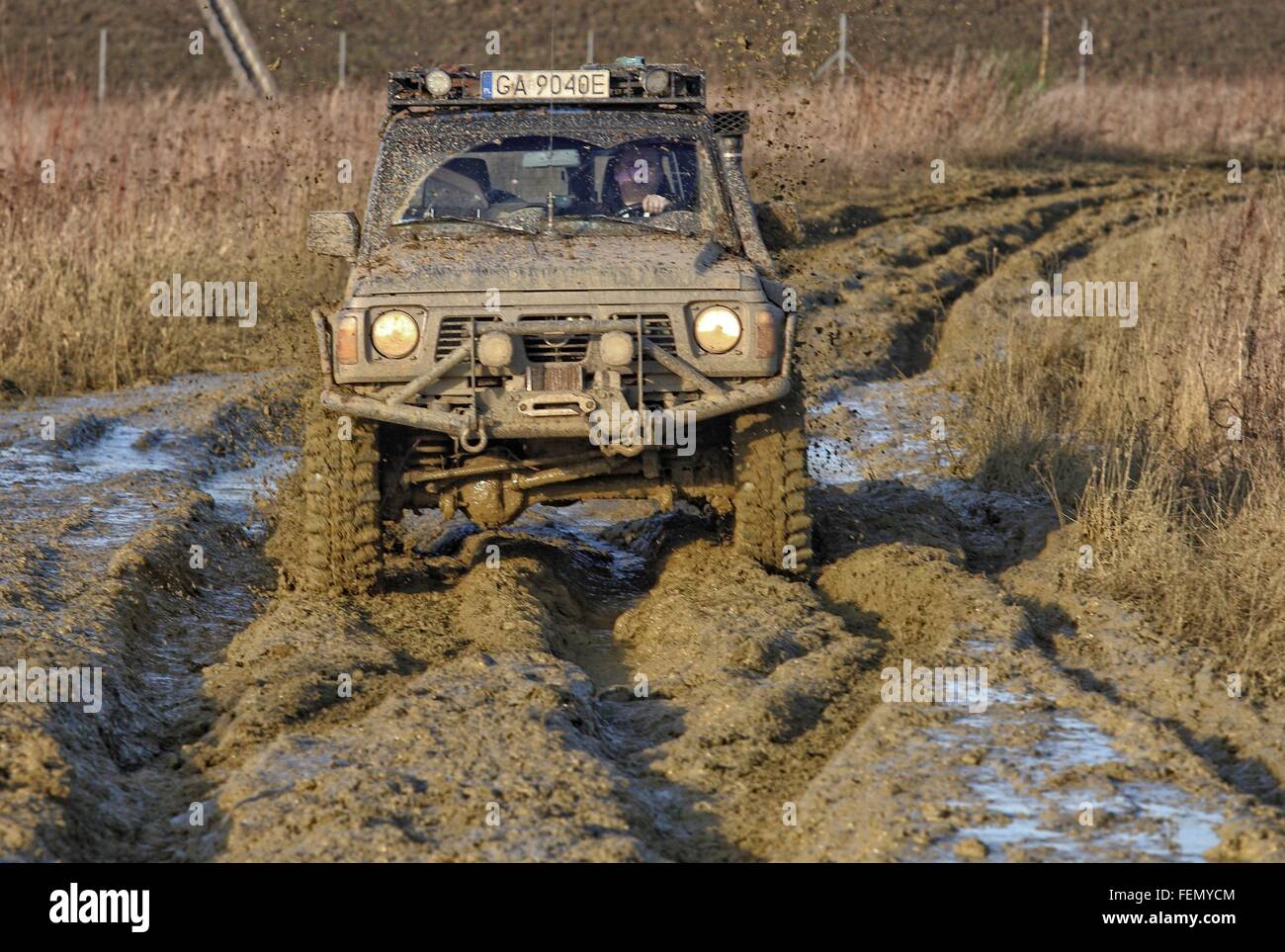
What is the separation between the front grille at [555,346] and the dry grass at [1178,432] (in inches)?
91.9

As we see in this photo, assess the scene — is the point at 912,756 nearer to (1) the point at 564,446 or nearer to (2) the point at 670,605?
(2) the point at 670,605

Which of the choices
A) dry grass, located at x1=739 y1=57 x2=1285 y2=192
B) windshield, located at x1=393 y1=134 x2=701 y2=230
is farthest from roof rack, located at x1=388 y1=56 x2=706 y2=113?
dry grass, located at x1=739 y1=57 x2=1285 y2=192

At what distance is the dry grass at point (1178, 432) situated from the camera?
704 centimetres

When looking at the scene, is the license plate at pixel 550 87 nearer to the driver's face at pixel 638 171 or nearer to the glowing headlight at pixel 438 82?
the glowing headlight at pixel 438 82

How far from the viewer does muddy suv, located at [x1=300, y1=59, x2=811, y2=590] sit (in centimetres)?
695

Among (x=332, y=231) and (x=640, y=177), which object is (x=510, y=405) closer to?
(x=332, y=231)

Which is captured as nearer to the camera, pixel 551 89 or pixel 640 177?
pixel 640 177

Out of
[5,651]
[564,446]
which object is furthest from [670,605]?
[5,651]

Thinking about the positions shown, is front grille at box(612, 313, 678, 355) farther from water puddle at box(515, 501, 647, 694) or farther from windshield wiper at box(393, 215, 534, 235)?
water puddle at box(515, 501, 647, 694)

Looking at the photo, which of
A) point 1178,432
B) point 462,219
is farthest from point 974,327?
point 462,219

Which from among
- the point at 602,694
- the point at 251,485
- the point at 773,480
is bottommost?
the point at 602,694

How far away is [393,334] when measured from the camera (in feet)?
23.1

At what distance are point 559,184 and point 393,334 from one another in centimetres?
131
